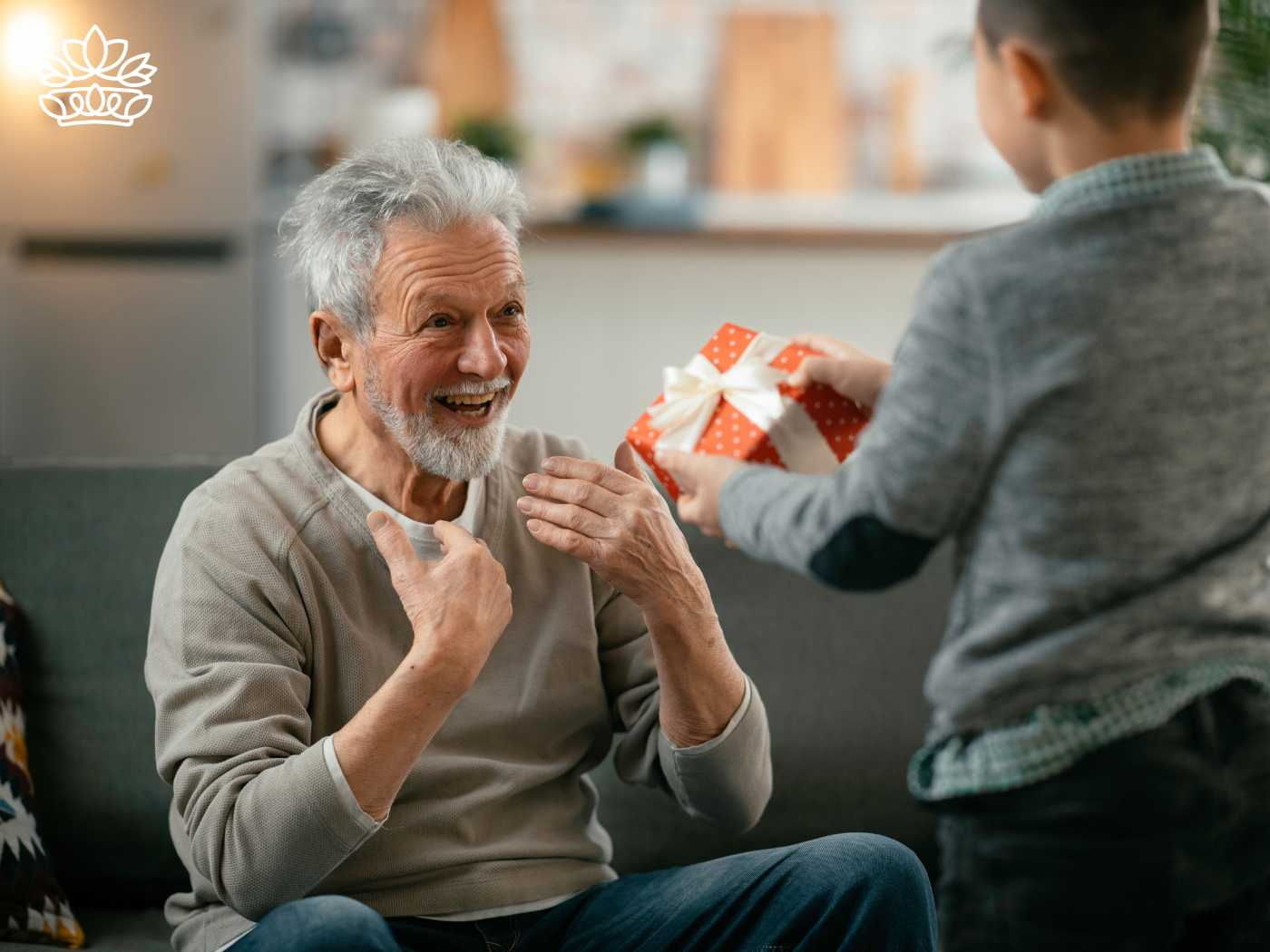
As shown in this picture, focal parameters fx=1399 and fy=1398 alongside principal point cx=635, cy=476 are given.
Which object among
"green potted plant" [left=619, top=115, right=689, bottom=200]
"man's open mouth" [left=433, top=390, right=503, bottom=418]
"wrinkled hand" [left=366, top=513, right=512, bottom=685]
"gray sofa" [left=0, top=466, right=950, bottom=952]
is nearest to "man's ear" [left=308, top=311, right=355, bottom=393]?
"man's open mouth" [left=433, top=390, right=503, bottom=418]

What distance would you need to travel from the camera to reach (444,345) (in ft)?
4.65

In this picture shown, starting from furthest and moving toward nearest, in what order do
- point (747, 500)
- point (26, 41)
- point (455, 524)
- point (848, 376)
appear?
point (26, 41) → point (455, 524) → point (848, 376) → point (747, 500)

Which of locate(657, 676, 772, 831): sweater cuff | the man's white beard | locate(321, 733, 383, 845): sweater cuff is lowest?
locate(657, 676, 772, 831): sweater cuff

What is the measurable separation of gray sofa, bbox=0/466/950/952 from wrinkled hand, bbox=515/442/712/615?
473mm

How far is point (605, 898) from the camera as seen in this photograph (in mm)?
1419

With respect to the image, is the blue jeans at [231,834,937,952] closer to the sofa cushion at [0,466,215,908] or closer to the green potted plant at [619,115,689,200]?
the sofa cushion at [0,466,215,908]

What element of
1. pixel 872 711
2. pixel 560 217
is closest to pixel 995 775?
pixel 872 711

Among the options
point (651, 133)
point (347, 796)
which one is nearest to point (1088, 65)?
point (347, 796)

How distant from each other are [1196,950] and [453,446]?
81 cm

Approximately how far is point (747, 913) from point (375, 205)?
79 cm

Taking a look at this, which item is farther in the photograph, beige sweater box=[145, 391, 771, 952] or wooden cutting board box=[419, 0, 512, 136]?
wooden cutting board box=[419, 0, 512, 136]

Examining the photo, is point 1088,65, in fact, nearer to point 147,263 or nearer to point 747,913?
point 747,913

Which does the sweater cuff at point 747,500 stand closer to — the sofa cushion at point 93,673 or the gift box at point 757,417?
the gift box at point 757,417

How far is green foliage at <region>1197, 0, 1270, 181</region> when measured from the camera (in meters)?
2.13
